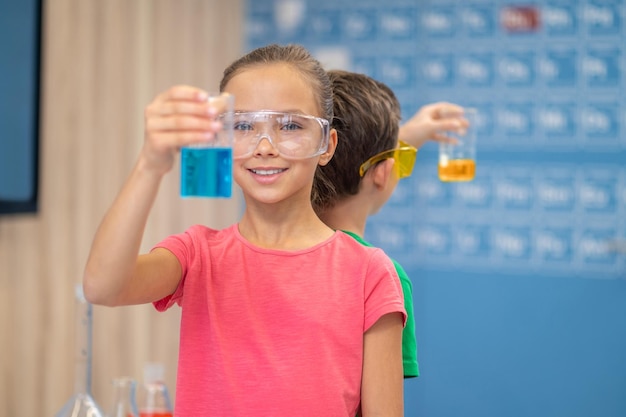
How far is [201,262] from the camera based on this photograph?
4.34ft

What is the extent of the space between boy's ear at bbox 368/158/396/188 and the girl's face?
0.42 m

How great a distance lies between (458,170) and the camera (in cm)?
214

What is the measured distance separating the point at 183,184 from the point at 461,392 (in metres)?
3.55

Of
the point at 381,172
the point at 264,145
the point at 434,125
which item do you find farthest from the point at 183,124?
the point at 434,125

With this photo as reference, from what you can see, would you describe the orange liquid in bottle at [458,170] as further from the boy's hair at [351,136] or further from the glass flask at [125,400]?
the glass flask at [125,400]

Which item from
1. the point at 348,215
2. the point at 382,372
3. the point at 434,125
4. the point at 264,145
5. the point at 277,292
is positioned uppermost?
the point at 434,125

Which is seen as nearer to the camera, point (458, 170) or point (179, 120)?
point (179, 120)

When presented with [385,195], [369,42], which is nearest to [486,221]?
[369,42]

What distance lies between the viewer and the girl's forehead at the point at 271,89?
4.20 feet

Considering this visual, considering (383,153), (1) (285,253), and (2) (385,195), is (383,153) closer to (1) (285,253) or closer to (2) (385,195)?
(2) (385,195)

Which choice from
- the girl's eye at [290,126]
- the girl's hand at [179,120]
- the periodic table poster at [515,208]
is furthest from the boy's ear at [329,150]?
the periodic table poster at [515,208]

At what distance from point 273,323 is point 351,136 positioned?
56 cm

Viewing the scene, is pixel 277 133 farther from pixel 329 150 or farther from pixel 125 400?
pixel 125 400

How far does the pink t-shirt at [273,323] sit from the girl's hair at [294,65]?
0.25m
